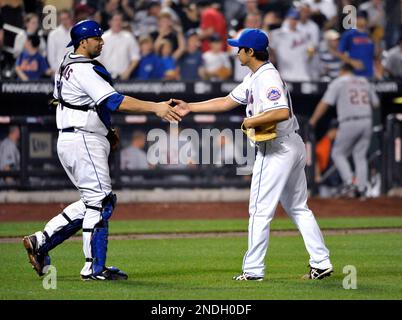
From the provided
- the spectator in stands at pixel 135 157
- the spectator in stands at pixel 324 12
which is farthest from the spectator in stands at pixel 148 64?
the spectator in stands at pixel 324 12

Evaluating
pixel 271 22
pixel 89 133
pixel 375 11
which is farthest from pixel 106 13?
pixel 89 133

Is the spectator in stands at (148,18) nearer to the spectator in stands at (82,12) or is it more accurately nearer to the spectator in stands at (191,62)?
the spectator in stands at (191,62)

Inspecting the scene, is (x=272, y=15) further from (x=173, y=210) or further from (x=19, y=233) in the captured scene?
(x=19, y=233)

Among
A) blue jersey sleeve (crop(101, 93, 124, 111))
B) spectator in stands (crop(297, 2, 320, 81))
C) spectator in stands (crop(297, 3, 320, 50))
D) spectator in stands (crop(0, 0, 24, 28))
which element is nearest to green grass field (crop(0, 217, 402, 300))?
blue jersey sleeve (crop(101, 93, 124, 111))

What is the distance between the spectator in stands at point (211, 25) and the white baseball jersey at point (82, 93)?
10.7 m

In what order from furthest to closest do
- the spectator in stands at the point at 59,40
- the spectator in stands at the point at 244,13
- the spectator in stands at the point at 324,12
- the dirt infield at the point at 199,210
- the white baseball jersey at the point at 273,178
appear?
the spectator in stands at the point at 324,12, the spectator in stands at the point at 244,13, the spectator in stands at the point at 59,40, the dirt infield at the point at 199,210, the white baseball jersey at the point at 273,178

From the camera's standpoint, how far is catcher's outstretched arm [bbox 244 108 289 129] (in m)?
8.38

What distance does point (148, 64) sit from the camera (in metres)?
18.6

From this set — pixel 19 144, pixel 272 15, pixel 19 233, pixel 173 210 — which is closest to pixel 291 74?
pixel 272 15

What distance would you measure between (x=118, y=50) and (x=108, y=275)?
32.1ft

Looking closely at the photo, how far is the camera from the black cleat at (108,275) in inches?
336

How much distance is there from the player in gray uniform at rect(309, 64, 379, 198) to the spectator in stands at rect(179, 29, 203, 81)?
2.25 meters

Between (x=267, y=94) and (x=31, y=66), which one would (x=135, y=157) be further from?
(x=267, y=94)
